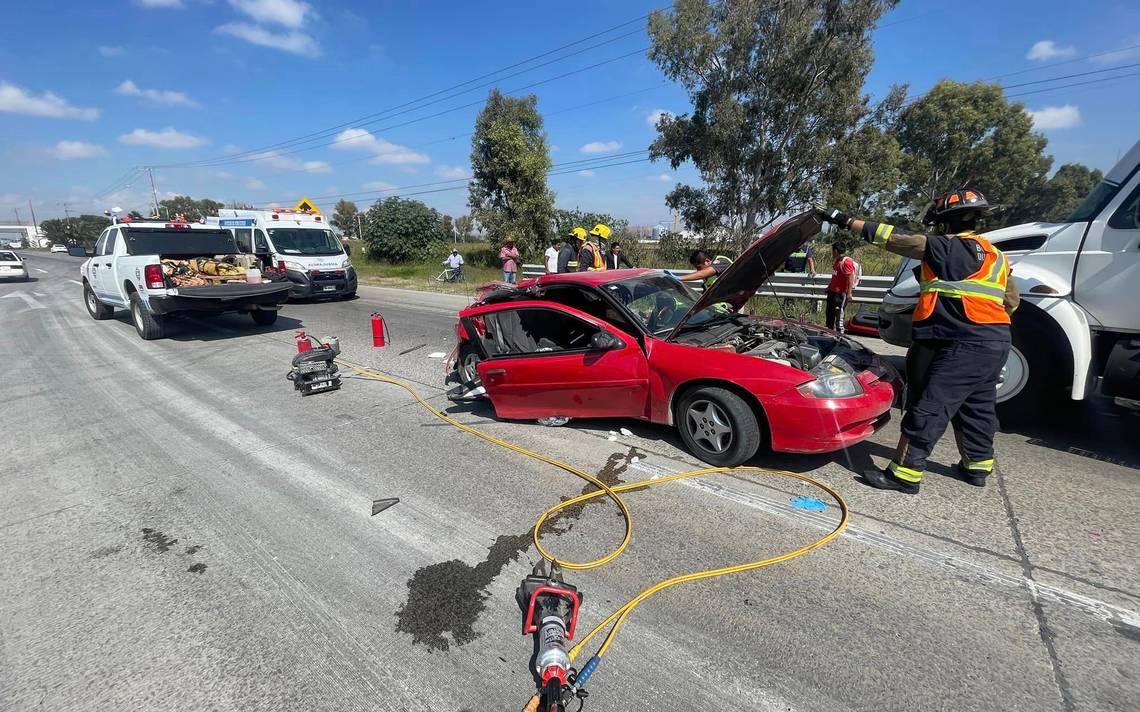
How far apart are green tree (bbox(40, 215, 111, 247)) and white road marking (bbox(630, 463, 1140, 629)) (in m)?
96.4

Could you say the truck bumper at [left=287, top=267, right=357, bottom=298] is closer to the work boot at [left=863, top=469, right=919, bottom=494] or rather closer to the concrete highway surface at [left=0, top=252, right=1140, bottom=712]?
the concrete highway surface at [left=0, top=252, right=1140, bottom=712]

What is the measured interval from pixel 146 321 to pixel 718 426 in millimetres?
10148

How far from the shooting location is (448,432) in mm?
4656

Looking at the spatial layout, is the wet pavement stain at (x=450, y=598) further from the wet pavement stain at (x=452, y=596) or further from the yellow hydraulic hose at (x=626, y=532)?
the yellow hydraulic hose at (x=626, y=532)

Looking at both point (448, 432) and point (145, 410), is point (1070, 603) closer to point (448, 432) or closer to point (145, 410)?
point (448, 432)

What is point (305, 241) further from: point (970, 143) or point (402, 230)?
point (970, 143)

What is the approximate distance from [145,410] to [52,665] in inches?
163

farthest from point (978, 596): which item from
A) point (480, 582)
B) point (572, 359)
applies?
point (572, 359)

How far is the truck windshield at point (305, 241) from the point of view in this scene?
13625 mm

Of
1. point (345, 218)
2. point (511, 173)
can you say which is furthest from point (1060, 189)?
point (345, 218)

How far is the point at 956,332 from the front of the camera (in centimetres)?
322

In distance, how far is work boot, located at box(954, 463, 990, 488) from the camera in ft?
11.1

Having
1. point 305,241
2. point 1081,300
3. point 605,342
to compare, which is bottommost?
point 605,342

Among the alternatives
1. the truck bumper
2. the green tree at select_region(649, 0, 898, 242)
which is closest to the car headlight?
the truck bumper
